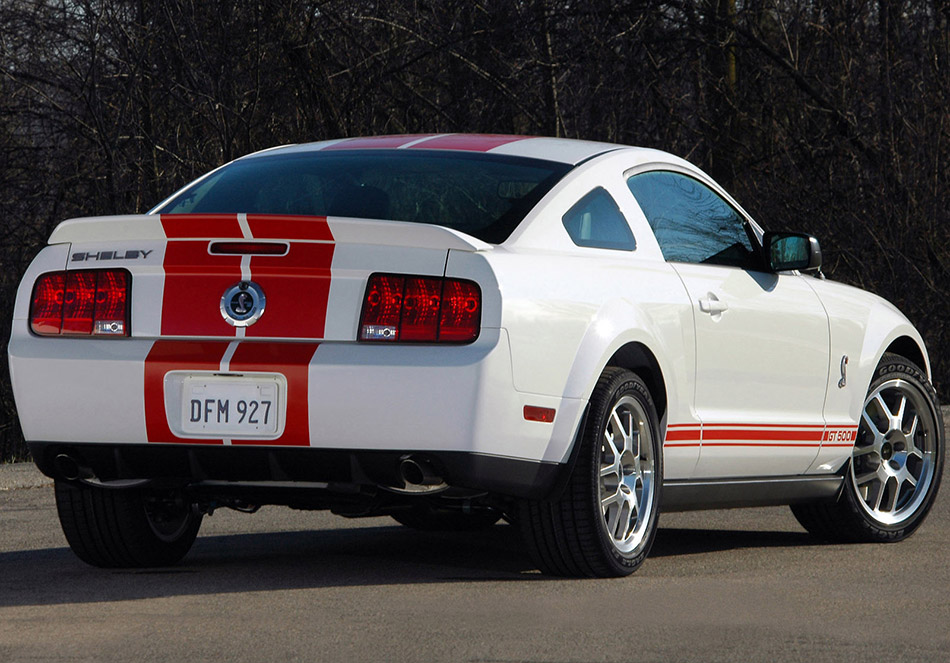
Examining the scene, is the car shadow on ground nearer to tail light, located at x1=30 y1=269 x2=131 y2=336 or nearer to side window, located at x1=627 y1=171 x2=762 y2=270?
tail light, located at x1=30 y1=269 x2=131 y2=336

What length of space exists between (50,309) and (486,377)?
1502 mm

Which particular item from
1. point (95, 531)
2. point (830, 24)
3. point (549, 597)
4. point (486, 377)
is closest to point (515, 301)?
point (486, 377)

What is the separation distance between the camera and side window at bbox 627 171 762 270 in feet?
21.3

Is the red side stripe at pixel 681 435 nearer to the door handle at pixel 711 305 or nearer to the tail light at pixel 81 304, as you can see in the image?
the door handle at pixel 711 305

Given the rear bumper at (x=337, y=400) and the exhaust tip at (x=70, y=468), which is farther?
the exhaust tip at (x=70, y=468)

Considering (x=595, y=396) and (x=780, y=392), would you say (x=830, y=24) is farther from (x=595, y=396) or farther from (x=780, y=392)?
(x=595, y=396)

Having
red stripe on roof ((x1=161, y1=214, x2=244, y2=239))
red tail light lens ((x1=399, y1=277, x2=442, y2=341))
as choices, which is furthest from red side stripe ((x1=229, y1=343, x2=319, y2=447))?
red stripe on roof ((x1=161, y1=214, x2=244, y2=239))

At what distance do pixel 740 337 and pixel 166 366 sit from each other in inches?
93.4

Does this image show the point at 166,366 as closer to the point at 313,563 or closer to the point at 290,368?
the point at 290,368

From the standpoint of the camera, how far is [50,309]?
5574mm

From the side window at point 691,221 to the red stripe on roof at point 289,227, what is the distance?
151cm

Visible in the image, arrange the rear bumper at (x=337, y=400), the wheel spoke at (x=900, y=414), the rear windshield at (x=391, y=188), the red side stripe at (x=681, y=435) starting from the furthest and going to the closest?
the wheel spoke at (x=900, y=414) → the red side stripe at (x=681, y=435) → the rear windshield at (x=391, y=188) → the rear bumper at (x=337, y=400)

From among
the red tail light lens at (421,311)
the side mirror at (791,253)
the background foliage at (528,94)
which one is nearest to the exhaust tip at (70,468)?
the red tail light lens at (421,311)

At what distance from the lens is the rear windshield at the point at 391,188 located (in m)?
5.77
